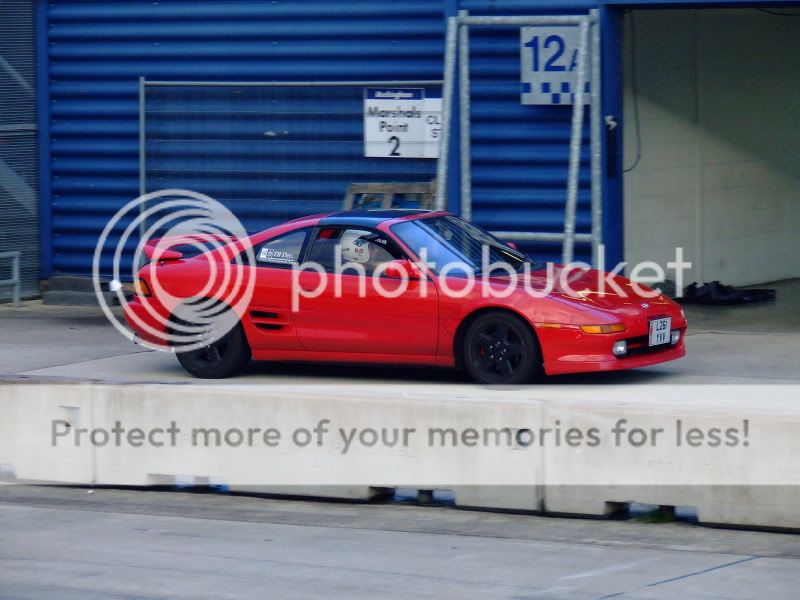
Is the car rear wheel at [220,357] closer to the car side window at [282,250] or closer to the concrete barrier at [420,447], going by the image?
the car side window at [282,250]

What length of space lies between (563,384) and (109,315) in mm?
6116

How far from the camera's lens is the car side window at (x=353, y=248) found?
10.3 meters

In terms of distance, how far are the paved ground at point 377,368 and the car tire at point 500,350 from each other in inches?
22.3

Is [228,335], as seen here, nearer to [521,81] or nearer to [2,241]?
[521,81]

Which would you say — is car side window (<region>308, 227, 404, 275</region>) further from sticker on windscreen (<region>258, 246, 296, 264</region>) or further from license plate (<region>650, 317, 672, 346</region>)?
license plate (<region>650, 317, 672, 346</region>)

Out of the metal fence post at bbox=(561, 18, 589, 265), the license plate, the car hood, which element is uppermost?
the metal fence post at bbox=(561, 18, 589, 265)

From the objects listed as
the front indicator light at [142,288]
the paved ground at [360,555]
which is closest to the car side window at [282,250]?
the front indicator light at [142,288]

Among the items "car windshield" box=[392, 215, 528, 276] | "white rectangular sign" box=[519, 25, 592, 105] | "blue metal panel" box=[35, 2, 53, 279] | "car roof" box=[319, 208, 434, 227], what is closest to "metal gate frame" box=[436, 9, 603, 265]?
"white rectangular sign" box=[519, 25, 592, 105]

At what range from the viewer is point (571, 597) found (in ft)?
19.5

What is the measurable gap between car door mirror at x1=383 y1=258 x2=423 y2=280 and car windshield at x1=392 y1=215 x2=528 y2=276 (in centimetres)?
13

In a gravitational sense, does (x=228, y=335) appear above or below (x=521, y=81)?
below

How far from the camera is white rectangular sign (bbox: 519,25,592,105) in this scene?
13.5m

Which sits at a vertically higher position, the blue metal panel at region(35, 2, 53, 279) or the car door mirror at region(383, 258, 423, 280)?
the blue metal panel at region(35, 2, 53, 279)

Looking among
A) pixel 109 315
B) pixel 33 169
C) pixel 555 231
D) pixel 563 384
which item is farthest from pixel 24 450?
pixel 33 169
